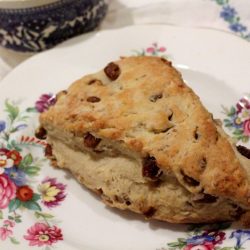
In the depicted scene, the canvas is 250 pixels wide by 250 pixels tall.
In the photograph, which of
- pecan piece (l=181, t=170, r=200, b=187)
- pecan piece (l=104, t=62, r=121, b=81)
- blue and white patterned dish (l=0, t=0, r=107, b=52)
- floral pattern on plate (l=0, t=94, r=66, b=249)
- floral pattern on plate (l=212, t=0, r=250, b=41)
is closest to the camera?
pecan piece (l=181, t=170, r=200, b=187)

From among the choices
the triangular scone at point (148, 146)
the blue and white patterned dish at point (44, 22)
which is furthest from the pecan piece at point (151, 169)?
the blue and white patterned dish at point (44, 22)

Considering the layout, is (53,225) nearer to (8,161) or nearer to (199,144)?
(8,161)

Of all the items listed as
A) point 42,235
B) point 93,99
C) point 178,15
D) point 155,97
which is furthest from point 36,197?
point 178,15

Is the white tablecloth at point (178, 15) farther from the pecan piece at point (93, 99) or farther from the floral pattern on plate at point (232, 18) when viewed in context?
the pecan piece at point (93, 99)

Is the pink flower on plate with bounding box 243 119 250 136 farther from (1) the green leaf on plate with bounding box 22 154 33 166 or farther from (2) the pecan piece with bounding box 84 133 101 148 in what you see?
(1) the green leaf on plate with bounding box 22 154 33 166

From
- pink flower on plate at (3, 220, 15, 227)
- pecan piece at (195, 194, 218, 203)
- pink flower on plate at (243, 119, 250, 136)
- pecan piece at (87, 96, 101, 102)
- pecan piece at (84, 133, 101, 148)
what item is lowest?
pink flower on plate at (3, 220, 15, 227)

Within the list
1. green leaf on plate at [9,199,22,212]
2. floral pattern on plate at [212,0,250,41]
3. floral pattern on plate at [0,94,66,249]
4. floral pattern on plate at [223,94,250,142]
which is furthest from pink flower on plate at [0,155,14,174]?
floral pattern on plate at [212,0,250,41]

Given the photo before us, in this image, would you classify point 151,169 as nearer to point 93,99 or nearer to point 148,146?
point 148,146

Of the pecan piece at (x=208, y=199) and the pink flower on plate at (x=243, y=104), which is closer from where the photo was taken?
the pecan piece at (x=208, y=199)
